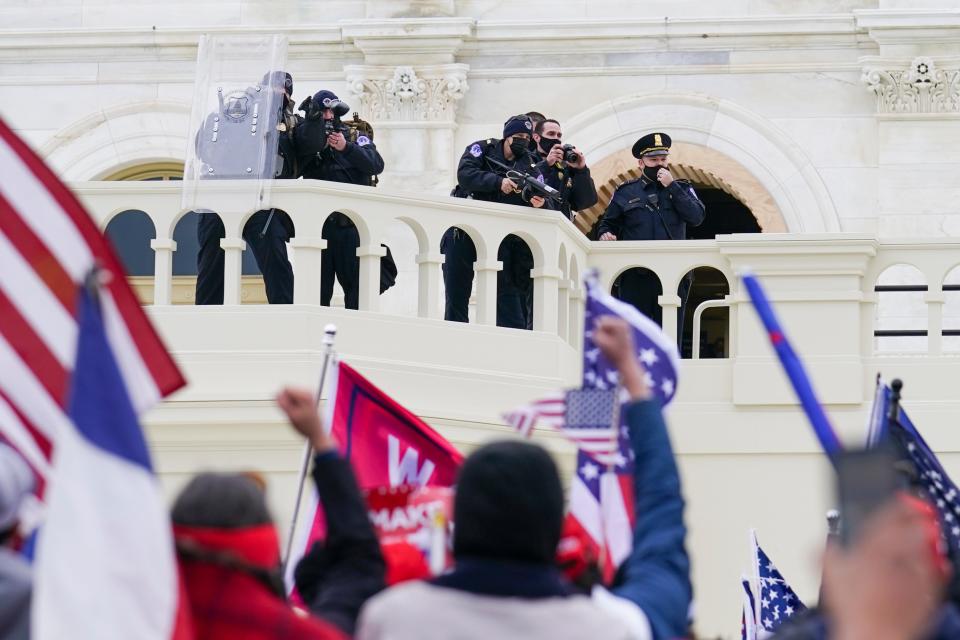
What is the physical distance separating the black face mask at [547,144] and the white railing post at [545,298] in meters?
1.15

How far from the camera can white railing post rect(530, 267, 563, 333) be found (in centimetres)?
1146

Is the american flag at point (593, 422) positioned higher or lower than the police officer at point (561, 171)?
lower

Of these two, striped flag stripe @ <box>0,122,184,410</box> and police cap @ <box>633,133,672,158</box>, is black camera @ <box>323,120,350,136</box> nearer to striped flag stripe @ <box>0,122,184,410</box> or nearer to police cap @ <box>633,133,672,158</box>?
police cap @ <box>633,133,672,158</box>

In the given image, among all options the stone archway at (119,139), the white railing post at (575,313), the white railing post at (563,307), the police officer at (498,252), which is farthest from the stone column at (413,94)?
the white railing post at (563,307)

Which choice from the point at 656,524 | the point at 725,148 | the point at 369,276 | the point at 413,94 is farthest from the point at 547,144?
the point at 656,524

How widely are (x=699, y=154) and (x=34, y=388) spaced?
13.3m

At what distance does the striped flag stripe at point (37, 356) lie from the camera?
4875 millimetres

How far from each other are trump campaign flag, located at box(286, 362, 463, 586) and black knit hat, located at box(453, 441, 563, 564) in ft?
11.1

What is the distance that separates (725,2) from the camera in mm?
17766

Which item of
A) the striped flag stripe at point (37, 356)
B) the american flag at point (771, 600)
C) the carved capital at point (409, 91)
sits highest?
the carved capital at point (409, 91)

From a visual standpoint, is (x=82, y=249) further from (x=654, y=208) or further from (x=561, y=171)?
(x=654, y=208)

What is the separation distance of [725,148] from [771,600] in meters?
8.83

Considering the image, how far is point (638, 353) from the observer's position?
5.21 m

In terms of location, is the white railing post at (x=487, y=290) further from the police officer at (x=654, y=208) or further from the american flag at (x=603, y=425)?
the american flag at (x=603, y=425)
